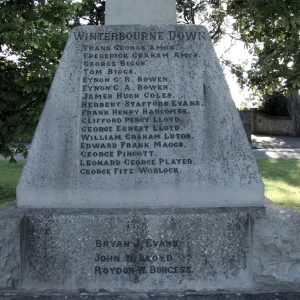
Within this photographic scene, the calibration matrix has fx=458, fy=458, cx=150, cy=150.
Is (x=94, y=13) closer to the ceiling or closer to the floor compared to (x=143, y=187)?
closer to the ceiling

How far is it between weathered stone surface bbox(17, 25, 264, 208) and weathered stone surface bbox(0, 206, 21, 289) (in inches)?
11.4

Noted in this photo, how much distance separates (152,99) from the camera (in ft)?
11.6

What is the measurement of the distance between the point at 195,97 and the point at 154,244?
3.82 feet

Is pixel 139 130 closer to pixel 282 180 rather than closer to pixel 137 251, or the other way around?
pixel 137 251

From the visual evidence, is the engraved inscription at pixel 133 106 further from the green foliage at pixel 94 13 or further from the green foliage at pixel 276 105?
the green foliage at pixel 276 105

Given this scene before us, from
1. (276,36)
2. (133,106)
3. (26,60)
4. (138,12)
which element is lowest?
(133,106)

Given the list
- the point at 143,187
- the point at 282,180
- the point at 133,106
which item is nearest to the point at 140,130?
the point at 133,106

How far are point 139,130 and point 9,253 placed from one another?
50.9 inches

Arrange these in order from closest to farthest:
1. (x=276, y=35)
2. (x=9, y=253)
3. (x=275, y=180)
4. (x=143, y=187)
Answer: (x=9, y=253), (x=143, y=187), (x=276, y=35), (x=275, y=180)

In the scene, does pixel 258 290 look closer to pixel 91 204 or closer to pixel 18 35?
pixel 91 204

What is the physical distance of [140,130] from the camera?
11.5 feet

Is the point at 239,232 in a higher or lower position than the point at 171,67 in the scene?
lower

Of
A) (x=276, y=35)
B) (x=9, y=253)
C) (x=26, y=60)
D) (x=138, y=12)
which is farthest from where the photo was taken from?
(x=276, y=35)

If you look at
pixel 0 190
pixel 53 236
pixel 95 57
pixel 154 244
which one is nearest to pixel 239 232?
pixel 154 244
